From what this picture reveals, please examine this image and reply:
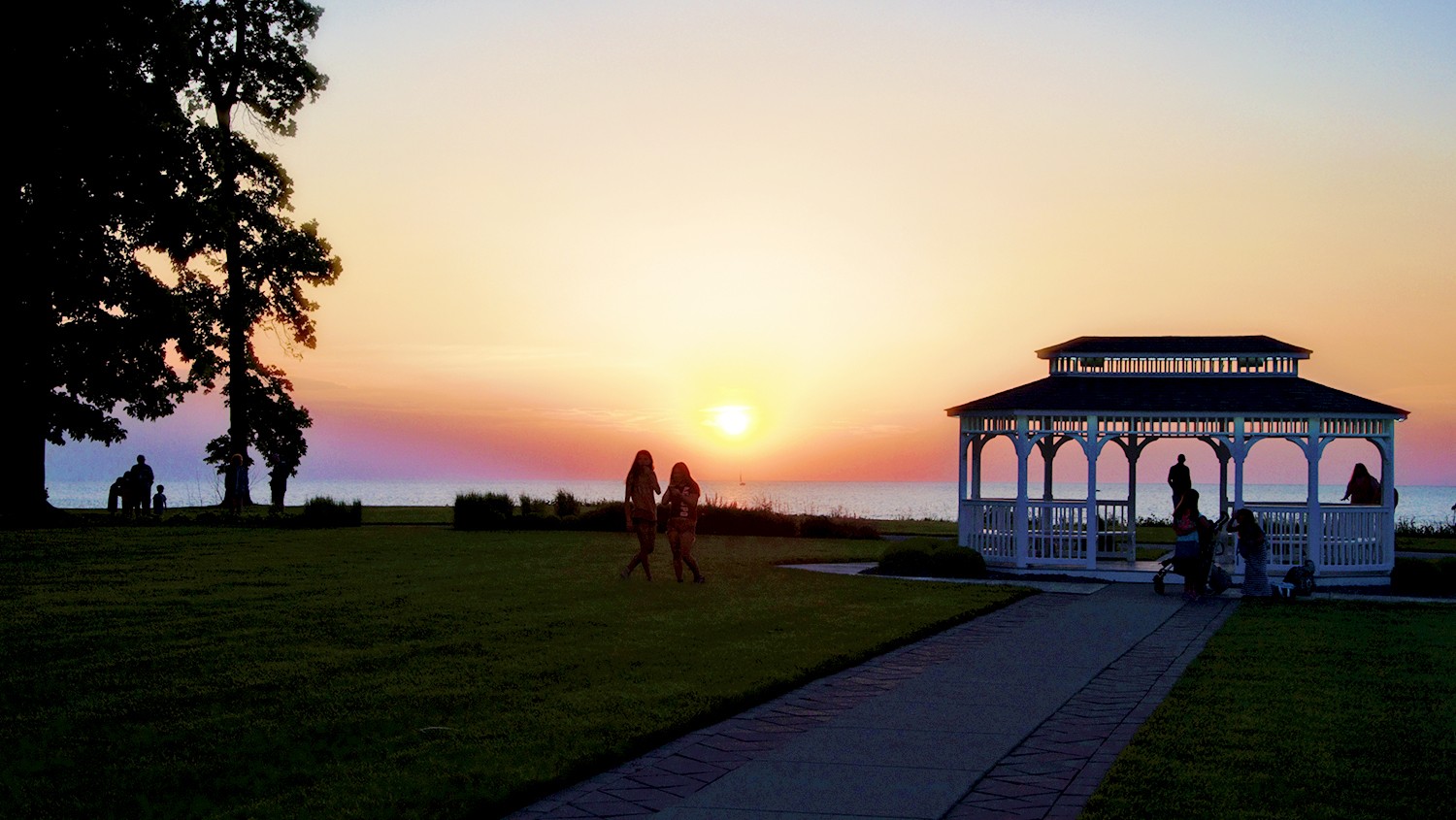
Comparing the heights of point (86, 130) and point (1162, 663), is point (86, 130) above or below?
above

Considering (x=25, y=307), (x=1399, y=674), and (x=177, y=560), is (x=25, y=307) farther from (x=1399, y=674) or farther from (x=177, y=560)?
(x=1399, y=674)

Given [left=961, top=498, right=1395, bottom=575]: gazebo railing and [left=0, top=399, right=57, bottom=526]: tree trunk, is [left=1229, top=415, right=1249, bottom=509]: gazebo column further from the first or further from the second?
[left=0, top=399, right=57, bottom=526]: tree trunk

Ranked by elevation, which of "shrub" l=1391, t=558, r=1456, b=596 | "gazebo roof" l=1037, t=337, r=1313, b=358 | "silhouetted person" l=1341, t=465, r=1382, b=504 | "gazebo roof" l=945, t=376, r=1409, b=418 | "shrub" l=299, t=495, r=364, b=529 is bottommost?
"shrub" l=1391, t=558, r=1456, b=596

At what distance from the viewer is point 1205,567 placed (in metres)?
19.3

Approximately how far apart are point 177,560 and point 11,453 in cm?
1122

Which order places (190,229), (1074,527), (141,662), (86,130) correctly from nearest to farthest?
(141,662) → (1074,527) → (86,130) → (190,229)

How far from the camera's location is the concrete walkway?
6902mm

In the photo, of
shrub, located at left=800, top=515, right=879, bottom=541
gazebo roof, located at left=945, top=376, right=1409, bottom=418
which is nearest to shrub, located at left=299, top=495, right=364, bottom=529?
shrub, located at left=800, top=515, right=879, bottom=541

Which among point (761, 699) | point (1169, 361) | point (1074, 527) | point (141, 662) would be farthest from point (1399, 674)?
point (1169, 361)

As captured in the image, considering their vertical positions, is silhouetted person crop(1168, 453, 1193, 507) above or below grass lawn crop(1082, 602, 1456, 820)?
above

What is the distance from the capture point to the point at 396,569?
68.1ft

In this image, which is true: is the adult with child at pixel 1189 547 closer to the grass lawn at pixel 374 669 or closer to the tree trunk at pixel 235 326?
the grass lawn at pixel 374 669

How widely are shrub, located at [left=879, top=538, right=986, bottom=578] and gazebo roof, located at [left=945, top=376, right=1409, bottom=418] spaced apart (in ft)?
9.03

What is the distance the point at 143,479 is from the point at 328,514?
557cm
